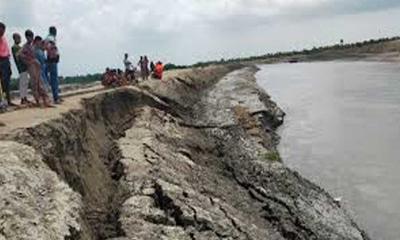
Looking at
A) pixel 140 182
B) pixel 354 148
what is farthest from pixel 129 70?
pixel 140 182

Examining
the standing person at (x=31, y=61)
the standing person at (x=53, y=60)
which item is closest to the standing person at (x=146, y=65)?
the standing person at (x=53, y=60)

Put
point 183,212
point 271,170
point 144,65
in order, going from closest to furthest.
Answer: point 183,212 → point 271,170 → point 144,65

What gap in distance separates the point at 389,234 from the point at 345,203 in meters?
3.41

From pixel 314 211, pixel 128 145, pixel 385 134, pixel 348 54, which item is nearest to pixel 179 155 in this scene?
pixel 128 145

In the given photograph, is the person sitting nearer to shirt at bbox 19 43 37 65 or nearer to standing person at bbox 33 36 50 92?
standing person at bbox 33 36 50 92

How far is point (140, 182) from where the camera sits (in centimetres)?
1700

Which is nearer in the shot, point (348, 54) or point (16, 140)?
point (16, 140)

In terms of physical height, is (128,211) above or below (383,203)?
above

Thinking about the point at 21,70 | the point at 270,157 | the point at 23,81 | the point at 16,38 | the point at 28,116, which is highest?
the point at 16,38

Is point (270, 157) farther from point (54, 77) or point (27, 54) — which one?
point (27, 54)

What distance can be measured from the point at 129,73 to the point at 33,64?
21.9 meters

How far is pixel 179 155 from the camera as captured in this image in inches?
906

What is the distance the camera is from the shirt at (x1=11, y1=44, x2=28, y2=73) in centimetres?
2169

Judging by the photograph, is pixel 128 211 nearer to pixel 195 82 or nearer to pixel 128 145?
pixel 128 145
